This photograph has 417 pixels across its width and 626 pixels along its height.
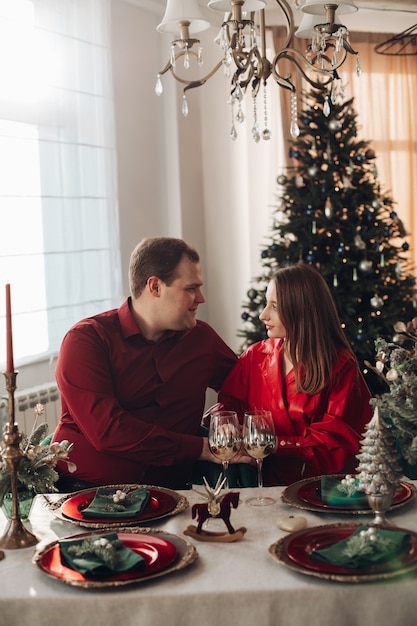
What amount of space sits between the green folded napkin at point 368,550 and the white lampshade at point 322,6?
4.49 ft

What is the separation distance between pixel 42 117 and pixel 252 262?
2156 mm

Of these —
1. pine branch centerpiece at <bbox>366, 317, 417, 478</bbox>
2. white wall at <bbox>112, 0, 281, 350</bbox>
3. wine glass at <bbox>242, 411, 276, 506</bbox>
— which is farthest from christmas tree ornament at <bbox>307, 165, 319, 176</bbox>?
wine glass at <bbox>242, 411, 276, 506</bbox>

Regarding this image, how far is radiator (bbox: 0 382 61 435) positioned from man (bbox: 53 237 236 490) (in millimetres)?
1312

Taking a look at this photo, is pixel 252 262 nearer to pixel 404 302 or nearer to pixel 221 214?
pixel 221 214

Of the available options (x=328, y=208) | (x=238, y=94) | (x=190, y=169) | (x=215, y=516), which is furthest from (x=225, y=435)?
(x=190, y=169)

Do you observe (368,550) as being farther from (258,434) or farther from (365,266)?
(365,266)

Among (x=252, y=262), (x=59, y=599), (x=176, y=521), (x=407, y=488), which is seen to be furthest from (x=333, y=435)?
(x=252, y=262)

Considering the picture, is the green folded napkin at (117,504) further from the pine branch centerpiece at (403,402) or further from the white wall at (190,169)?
the white wall at (190,169)

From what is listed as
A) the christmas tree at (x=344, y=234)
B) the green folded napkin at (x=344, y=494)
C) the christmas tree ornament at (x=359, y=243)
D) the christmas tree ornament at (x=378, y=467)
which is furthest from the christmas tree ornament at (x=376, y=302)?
the christmas tree ornament at (x=378, y=467)

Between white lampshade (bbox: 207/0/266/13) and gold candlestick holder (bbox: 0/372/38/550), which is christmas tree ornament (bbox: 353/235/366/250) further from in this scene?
gold candlestick holder (bbox: 0/372/38/550)

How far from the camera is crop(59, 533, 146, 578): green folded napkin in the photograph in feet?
5.12

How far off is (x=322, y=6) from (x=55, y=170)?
7.54 feet

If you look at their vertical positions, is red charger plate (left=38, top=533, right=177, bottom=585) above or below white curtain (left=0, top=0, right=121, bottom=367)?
below

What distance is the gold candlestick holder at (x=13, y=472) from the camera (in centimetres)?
177
